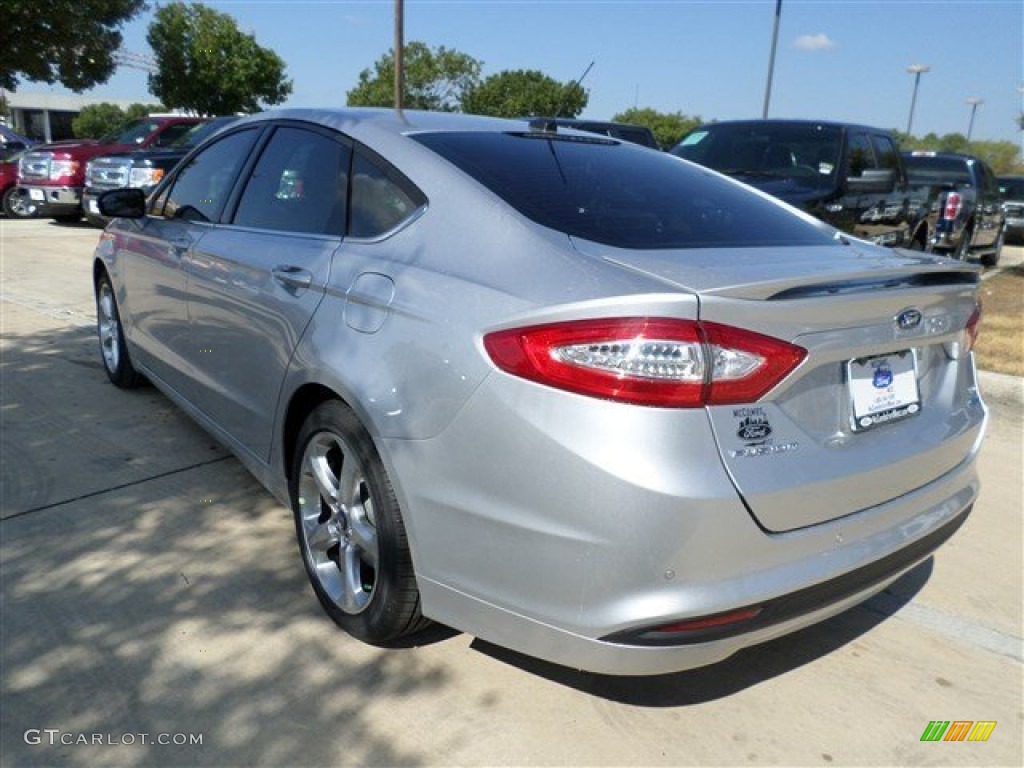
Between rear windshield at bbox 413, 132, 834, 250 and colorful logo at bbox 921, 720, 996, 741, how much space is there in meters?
1.48

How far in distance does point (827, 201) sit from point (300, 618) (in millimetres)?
5541

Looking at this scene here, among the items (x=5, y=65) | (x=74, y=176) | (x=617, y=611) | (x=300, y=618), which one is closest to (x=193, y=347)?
(x=300, y=618)

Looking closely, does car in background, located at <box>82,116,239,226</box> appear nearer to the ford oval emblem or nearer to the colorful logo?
the ford oval emblem

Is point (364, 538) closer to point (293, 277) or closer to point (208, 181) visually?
point (293, 277)

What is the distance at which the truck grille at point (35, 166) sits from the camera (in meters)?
14.2

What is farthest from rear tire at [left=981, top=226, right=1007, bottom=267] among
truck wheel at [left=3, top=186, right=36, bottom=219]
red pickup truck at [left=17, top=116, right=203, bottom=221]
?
truck wheel at [left=3, top=186, right=36, bottom=219]

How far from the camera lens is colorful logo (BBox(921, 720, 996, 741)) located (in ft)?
7.97

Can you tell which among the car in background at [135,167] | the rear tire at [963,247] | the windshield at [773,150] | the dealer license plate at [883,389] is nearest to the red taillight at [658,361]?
the dealer license plate at [883,389]

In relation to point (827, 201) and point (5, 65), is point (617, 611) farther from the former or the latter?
point (5, 65)

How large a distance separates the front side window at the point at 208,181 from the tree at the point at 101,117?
6254 centimetres

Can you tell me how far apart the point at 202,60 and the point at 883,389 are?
41.1 metres

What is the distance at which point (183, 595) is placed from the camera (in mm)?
2945

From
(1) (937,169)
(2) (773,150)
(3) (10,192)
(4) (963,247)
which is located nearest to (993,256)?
(1) (937,169)

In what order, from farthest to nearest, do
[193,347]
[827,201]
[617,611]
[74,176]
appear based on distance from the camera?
[74,176] → [827,201] → [193,347] → [617,611]
